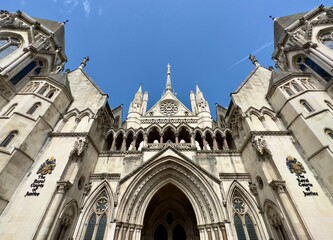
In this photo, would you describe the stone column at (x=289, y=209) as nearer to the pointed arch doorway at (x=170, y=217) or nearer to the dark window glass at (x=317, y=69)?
the pointed arch doorway at (x=170, y=217)

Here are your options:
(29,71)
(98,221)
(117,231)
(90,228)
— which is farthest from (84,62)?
(117,231)

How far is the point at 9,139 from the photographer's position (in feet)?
32.2

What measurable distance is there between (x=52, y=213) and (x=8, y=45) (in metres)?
13.0

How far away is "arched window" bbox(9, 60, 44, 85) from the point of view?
41.4 ft

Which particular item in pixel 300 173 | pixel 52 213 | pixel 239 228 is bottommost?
pixel 239 228

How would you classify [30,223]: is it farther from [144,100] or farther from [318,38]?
[144,100]

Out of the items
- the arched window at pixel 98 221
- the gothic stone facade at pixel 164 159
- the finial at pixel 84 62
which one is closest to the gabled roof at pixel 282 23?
the gothic stone facade at pixel 164 159

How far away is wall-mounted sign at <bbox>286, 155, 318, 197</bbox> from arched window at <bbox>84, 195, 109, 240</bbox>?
35.5ft

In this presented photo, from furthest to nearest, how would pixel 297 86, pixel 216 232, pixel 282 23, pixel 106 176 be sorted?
pixel 282 23
pixel 297 86
pixel 106 176
pixel 216 232

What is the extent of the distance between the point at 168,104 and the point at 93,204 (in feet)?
63.5

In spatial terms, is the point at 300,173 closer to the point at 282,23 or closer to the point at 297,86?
the point at 297,86

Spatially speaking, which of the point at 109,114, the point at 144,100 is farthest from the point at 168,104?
the point at 109,114

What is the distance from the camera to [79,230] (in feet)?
33.4

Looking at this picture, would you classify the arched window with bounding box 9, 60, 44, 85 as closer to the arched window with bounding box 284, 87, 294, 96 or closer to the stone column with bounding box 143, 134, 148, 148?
the stone column with bounding box 143, 134, 148, 148
